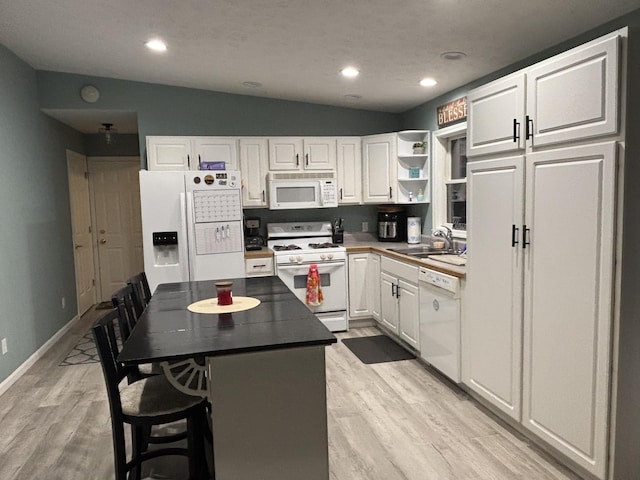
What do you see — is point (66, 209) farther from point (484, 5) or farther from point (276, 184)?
point (484, 5)

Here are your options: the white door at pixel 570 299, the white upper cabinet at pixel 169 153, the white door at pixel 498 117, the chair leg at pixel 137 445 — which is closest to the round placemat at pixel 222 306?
the chair leg at pixel 137 445

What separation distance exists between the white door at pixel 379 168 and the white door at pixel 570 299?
263 cm

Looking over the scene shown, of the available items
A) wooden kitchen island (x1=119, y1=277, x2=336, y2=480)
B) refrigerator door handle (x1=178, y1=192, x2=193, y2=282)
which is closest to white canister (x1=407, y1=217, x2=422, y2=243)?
refrigerator door handle (x1=178, y1=192, x2=193, y2=282)

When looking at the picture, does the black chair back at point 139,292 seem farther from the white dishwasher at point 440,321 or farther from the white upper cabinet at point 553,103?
the white upper cabinet at point 553,103

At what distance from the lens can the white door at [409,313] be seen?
3.84 m

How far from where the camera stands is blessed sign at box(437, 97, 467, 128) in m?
4.20

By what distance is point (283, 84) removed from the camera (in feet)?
15.0

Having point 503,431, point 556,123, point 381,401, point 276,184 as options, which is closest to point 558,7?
point 556,123

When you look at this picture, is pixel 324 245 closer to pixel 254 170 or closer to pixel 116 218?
pixel 254 170

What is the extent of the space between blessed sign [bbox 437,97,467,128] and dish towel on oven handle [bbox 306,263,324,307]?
191 centimetres

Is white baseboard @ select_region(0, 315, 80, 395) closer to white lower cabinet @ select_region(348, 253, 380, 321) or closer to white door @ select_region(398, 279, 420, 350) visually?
white lower cabinet @ select_region(348, 253, 380, 321)

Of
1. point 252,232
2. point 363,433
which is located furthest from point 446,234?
point 363,433

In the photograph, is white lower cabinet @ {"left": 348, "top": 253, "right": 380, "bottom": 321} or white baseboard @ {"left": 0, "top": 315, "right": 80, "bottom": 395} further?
white lower cabinet @ {"left": 348, "top": 253, "right": 380, "bottom": 321}

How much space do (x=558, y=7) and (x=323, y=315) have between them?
10.9ft
